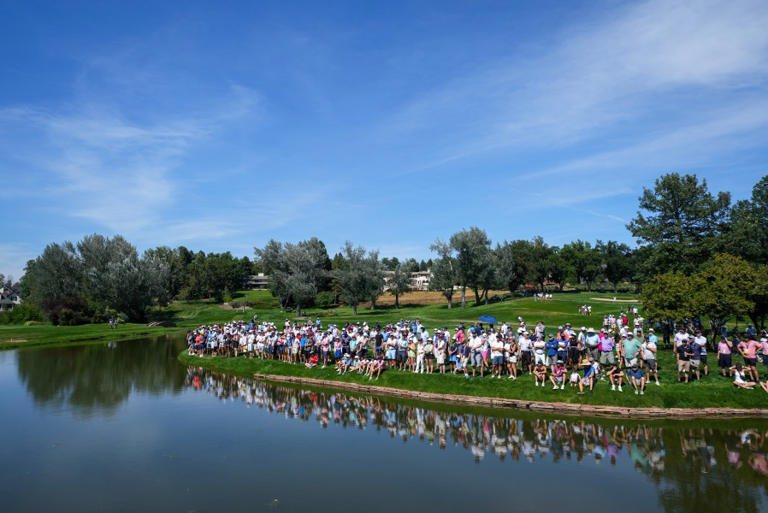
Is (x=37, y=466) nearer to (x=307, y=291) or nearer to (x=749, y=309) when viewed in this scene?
(x=749, y=309)

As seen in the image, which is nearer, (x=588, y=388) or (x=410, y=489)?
(x=410, y=489)

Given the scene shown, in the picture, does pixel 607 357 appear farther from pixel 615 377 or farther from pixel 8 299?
pixel 8 299

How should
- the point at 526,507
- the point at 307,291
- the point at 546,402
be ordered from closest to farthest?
the point at 526,507, the point at 546,402, the point at 307,291

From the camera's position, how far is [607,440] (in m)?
17.8

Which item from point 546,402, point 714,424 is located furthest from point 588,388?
point 714,424

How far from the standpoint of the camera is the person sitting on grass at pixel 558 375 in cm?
2306

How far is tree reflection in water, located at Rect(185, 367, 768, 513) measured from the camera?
44.3 feet

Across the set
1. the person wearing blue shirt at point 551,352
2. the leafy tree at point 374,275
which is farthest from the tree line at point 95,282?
the person wearing blue shirt at point 551,352

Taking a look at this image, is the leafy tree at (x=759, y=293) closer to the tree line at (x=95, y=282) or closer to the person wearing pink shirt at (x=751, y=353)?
the person wearing pink shirt at (x=751, y=353)

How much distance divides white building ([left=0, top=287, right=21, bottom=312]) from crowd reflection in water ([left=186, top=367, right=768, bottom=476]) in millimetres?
165371

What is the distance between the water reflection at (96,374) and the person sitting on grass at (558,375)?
21.1m

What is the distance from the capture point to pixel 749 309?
28.7 metres

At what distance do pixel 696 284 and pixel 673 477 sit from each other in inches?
749

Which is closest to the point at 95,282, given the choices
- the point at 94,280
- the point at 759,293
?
the point at 94,280
